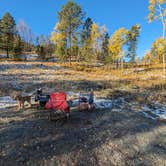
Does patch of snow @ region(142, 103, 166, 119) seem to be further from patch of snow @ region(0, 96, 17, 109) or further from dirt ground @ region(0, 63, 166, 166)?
patch of snow @ region(0, 96, 17, 109)

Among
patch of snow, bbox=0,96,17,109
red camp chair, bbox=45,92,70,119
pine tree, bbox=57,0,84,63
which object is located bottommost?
patch of snow, bbox=0,96,17,109

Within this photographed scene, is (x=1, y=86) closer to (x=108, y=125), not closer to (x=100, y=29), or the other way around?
(x=108, y=125)

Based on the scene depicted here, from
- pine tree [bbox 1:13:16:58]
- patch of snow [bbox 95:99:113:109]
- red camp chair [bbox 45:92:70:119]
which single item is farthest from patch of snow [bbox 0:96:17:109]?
pine tree [bbox 1:13:16:58]

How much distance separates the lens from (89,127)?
29.1 feet

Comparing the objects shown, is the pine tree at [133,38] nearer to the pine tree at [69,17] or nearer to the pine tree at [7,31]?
the pine tree at [69,17]

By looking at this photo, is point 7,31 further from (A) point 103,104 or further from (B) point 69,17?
(A) point 103,104

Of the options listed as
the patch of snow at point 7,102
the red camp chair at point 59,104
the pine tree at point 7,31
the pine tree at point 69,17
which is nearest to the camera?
the red camp chair at point 59,104

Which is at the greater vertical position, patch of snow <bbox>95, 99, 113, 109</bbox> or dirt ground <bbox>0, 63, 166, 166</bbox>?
patch of snow <bbox>95, 99, 113, 109</bbox>

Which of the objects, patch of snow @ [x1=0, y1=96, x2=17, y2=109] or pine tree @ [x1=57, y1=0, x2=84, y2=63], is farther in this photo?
pine tree @ [x1=57, y1=0, x2=84, y2=63]

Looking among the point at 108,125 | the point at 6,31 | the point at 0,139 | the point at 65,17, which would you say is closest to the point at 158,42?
the point at 65,17

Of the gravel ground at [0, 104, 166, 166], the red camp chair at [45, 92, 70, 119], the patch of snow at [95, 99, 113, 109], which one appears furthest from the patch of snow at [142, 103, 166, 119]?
the red camp chair at [45, 92, 70, 119]

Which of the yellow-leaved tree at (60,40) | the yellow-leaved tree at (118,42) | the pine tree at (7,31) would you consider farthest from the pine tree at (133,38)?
the pine tree at (7,31)

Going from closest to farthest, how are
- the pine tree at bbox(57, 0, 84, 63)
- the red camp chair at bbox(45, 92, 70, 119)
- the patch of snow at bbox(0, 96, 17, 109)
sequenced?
the red camp chair at bbox(45, 92, 70, 119)
the patch of snow at bbox(0, 96, 17, 109)
the pine tree at bbox(57, 0, 84, 63)

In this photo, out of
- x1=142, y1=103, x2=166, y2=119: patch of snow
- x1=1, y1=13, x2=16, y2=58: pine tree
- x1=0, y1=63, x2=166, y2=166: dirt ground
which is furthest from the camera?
x1=1, y1=13, x2=16, y2=58: pine tree
